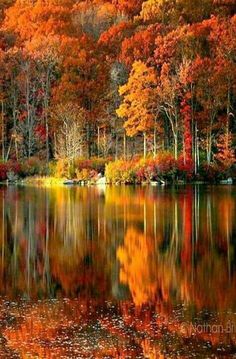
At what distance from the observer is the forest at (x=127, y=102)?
5719cm

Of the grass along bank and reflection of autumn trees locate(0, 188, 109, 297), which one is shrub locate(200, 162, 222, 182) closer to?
the grass along bank

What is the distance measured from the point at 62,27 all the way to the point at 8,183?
107 feet

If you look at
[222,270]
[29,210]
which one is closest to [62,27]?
[29,210]

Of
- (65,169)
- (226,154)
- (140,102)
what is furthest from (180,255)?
(65,169)

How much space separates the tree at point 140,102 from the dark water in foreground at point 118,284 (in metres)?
27.9

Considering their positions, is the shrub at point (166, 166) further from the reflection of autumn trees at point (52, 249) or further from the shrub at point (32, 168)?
the reflection of autumn trees at point (52, 249)

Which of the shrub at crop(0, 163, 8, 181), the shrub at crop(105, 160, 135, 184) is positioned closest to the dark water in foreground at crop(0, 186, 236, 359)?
the shrub at crop(105, 160, 135, 184)

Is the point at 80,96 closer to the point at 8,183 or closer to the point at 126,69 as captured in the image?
the point at 126,69

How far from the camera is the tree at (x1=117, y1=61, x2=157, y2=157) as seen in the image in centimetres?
5741

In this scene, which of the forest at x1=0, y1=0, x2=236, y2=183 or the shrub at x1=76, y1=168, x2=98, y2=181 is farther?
the shrub at x1=76, y1=168, x2=98, y2=181

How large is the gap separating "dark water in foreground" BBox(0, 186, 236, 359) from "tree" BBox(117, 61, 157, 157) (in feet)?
91.6

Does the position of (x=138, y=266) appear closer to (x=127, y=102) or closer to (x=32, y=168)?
(x=127, y=102)

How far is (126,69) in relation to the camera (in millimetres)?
65688

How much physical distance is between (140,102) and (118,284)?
4281 cm
